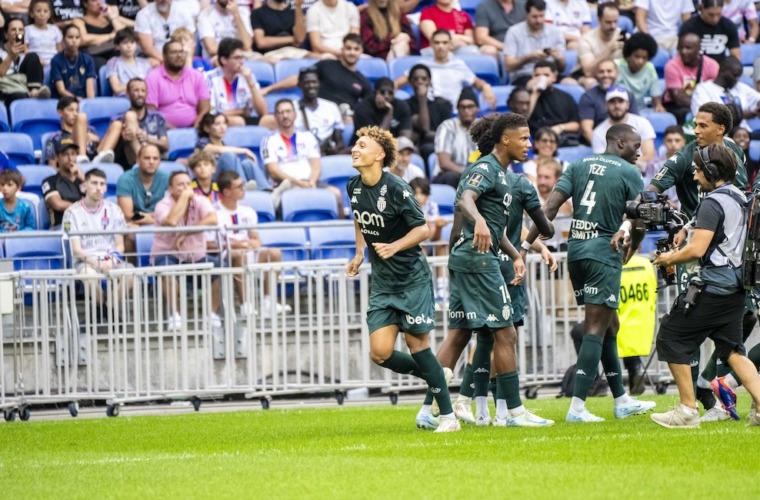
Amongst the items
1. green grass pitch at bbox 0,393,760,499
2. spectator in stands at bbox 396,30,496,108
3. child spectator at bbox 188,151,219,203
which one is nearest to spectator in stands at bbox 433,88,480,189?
spectator in stands at bbox 396,30,496,108

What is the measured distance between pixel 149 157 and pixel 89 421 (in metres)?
4.47

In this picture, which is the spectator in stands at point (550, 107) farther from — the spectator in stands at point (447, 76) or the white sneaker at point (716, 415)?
the white sneaker at point (716, 415)

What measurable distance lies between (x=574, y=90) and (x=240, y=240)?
25.0ft

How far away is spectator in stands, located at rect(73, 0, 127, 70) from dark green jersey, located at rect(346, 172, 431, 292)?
31.7 ft

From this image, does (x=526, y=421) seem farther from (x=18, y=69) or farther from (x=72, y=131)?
(x=18, y=69)

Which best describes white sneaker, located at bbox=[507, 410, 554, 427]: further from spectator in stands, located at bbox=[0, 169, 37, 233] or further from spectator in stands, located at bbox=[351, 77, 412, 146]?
spectator in stands, located at bbox=[351, 77, 412, 146]

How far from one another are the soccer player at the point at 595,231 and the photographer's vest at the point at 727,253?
3.58ft

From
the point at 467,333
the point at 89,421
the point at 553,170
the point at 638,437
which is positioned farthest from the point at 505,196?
the point at 553,170

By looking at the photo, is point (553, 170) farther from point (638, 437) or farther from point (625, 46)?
point (638, 437)

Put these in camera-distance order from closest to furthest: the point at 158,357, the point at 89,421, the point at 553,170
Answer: the point at 89,421 < the point at 158,357 < the point at 553,170

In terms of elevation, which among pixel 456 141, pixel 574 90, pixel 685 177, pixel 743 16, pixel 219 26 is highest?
pixel 743 16

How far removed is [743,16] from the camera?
24156 millimetres

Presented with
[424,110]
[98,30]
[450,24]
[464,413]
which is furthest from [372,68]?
[464,413]

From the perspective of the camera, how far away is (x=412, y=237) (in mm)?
10406
